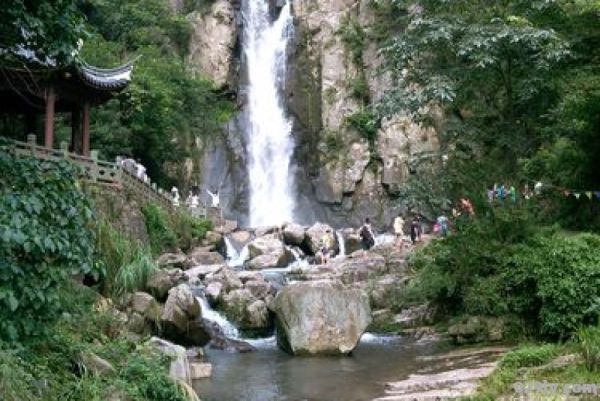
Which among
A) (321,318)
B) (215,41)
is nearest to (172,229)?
(321,318)

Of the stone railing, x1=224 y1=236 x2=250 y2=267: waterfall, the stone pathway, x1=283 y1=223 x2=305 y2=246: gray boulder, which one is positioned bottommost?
the stone pathway

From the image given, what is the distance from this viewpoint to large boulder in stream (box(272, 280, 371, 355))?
12.0 meters

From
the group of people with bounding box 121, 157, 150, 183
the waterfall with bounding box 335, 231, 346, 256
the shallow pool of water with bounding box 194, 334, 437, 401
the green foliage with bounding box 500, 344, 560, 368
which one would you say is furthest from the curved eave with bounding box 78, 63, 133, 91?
the green foliage with bounding box 500, 344, 560, 368

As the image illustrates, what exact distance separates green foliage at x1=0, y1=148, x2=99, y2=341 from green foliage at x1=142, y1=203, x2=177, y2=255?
14395mm

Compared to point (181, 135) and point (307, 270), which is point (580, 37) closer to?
point (307, 270)

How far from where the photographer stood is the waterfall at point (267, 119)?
32.8 metres

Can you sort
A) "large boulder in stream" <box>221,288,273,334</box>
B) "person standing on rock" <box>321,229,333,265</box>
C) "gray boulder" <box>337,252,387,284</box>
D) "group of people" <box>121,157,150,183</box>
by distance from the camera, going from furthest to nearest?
"person standing on rock" <box>321,229,333,265</box>, "group of people" <box>121,157,150,183</box>, "gray boulder" <box>337,252,387,284</box>, "large boulder in stream" <box>221,288,273,334</box>

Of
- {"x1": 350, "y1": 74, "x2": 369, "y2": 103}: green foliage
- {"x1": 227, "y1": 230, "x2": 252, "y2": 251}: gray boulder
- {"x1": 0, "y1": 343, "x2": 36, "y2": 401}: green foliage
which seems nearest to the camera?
{"x1": 0, "y1": 343, "x2": 36, "y2": 401}: green foliage

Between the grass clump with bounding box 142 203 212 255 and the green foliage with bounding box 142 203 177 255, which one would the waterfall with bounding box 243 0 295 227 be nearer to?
the grass clump with bounding box 142 203 212 255

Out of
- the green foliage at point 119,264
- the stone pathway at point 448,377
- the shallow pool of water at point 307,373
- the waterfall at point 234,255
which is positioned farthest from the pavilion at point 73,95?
the stone pathway at point 448,377

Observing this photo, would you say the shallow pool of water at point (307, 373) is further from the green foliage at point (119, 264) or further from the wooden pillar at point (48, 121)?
the wooden pillar at point (48, 121)

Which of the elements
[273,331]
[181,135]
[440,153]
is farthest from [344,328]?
[181,135]

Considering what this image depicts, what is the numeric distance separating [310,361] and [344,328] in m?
1.09

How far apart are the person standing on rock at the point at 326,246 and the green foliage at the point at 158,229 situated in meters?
5.42
